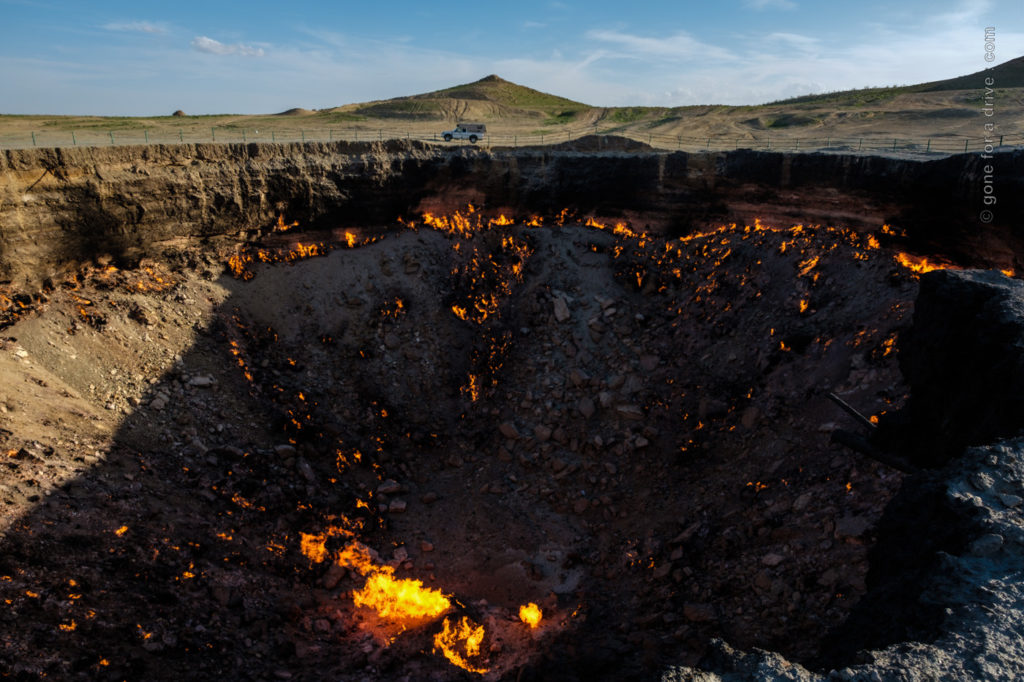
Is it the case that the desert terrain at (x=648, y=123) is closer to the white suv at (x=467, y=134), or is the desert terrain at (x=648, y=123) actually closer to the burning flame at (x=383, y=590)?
the white suv at (x=467, y=134)

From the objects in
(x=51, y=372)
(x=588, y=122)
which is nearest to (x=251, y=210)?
(x=51, y=372)

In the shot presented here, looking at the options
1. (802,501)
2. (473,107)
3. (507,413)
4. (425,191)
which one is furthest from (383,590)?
(473,107)

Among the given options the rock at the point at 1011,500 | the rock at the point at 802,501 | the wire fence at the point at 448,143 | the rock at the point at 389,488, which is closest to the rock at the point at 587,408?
the rock at the point at 389,488

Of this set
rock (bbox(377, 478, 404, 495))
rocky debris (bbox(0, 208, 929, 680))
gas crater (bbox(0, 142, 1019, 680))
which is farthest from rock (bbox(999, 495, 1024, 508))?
rock (bbox(377, 478, 404, 495))

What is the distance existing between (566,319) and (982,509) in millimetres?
11550

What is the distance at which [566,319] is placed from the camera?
53.6 feet

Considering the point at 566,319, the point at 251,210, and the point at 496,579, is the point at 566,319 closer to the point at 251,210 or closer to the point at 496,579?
the point at 496,579

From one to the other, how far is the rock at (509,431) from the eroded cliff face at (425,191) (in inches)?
305

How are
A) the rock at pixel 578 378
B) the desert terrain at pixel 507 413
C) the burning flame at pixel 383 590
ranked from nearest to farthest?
the desert terrain at pixel 507 413, the burning flame at pixel 383 590, the rock at pixel 578 378

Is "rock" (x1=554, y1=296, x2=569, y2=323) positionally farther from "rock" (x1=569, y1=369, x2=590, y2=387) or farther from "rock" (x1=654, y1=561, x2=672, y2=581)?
"rock" (x1=654, y1=561, x2=672, y2=581)

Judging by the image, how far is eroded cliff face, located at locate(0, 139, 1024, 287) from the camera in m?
13.1

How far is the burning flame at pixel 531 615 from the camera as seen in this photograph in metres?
10.6

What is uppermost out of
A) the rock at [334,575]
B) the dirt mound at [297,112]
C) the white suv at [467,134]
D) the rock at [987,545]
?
the dirt mound at [297,112]

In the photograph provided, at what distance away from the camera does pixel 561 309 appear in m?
16.5
